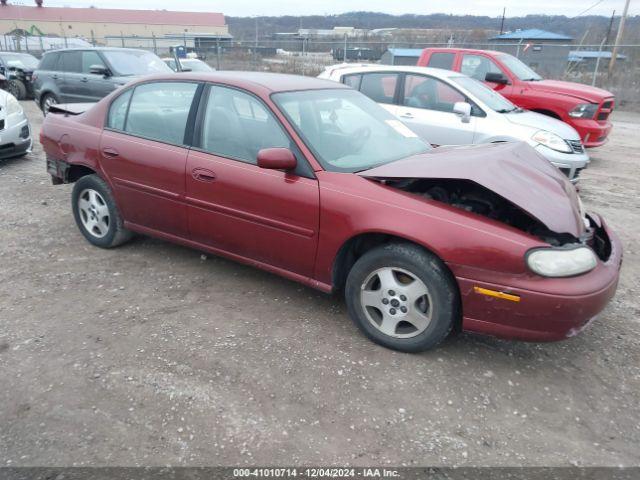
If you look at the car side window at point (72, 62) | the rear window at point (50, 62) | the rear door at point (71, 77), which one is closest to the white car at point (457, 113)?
the rear door at point (71, 77)

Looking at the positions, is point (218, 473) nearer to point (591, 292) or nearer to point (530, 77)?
point (591, 292)

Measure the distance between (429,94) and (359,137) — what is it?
3.72 metres

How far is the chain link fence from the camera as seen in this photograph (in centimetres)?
1742

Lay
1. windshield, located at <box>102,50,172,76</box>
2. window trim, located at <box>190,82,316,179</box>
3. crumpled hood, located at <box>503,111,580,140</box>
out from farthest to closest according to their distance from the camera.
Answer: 1. windshield, located at <box>102,50,172,76</box>
2. crumpled hood, located at <box>503,111,580,140</box>
3. window trim, located at <box>190,82,316,179</box>

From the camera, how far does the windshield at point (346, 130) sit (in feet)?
11.2

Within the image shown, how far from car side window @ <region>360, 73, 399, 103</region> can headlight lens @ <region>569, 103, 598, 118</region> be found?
135 inches

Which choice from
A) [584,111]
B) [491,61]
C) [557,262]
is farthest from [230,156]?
[584,111]

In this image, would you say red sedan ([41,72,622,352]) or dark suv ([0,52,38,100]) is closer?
red sedan ([41,72,622,352])

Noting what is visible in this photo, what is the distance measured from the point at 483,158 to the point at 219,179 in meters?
1.85

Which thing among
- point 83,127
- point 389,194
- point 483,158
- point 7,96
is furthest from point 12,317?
point 7,96

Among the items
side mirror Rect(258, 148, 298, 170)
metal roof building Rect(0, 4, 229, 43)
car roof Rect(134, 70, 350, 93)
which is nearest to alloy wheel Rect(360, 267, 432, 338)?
side mirror Rect(258, 148, 298, 170)

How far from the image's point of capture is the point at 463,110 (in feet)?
21.0

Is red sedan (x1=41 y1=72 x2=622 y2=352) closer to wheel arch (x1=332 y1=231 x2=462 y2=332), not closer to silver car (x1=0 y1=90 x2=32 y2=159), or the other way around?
wheel arch (x1=332 y1=231 x2=462 y2=332)

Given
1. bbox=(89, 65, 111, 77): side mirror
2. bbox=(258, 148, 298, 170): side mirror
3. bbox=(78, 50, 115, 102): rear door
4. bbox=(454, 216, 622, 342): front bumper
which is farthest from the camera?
bbox=(78, 50, 115, 102): rear door
